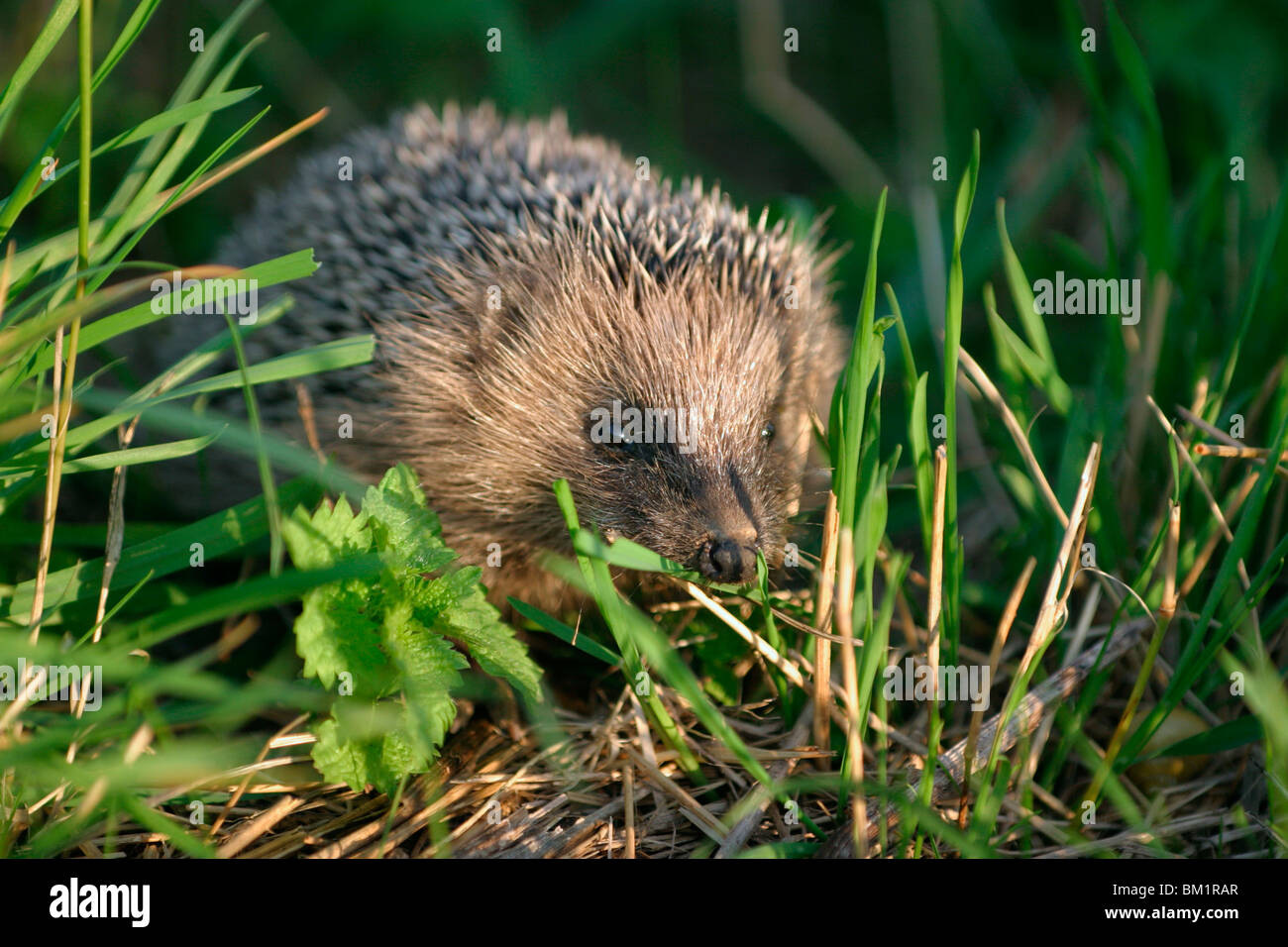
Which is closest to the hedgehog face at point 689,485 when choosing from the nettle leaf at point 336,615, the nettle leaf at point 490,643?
the nettle leaf at point 490,643

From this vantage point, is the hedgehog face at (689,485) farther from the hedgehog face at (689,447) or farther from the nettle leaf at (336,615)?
the nettle leaf at (336,615)

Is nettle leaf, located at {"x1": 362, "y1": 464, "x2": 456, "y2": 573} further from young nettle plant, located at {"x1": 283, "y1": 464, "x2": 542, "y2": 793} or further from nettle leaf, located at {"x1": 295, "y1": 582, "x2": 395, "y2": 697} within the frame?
nettle leaf, located at {"x1": 295, "y1": 582, "x2": 395, "y2": 697}

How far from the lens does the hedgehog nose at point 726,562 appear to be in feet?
9.85

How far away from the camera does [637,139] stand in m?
6.19

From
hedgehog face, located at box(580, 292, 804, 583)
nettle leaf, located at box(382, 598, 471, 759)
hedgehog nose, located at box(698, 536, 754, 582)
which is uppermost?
hedgehog face, located at box(580, 292, 804, 583)

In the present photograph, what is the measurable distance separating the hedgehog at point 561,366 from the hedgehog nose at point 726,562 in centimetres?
9

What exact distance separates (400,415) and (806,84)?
13.0 ft

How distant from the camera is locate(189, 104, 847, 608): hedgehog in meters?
3.40

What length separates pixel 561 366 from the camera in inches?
141

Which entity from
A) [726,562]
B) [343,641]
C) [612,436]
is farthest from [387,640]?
[612,436]

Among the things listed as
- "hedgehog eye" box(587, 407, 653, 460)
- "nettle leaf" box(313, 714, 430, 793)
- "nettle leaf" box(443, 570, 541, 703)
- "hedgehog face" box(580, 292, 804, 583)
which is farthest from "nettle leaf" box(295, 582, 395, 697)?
"hedgehog eye" box(587, 407, 653, 460)

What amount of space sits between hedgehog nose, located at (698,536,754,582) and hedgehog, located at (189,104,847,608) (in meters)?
0.09

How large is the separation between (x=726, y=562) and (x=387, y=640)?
0.96m

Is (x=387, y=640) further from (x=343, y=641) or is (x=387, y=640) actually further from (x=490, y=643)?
(x=490, y=643)
